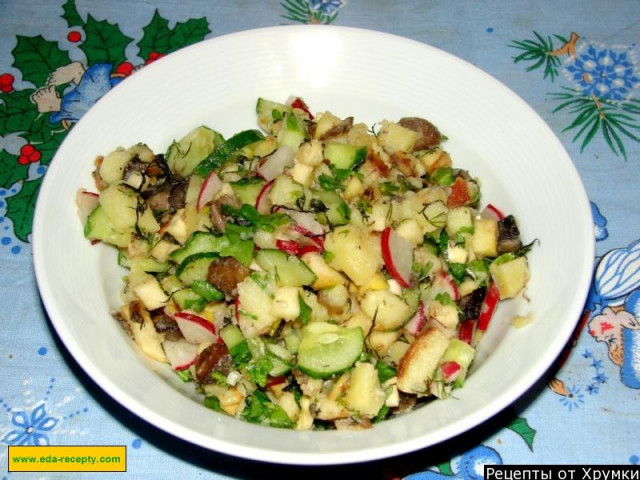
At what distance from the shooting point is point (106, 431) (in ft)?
7.62

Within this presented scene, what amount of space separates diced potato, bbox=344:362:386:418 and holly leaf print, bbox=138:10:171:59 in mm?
2213

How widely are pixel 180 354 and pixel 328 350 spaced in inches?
20.3

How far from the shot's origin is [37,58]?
3441 mm

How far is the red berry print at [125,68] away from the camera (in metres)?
3.35

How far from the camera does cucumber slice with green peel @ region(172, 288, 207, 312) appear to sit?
220cm

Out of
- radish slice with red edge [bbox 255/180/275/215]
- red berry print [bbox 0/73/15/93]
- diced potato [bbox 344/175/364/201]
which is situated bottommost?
red berry print [bbox 0/73/15/93]

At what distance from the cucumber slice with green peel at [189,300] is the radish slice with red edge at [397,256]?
24.7 inches

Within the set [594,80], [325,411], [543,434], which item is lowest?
[543,434]

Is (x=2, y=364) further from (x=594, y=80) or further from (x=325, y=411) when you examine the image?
(x=594, y=80)

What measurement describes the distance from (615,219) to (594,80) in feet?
2.80

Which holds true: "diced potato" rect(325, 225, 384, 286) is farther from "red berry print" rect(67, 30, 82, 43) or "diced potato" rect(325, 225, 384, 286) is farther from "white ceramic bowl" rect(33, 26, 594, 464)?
"red berry print" rect(67, 30, 82, 43)

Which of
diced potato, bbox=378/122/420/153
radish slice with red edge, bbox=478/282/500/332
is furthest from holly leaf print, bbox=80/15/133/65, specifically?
radish slice with red edge, bbox=478/282/500/332

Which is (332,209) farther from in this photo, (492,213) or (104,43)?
(104,43)

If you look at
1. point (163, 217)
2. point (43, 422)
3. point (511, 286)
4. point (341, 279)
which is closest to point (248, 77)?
point (163, 217)
